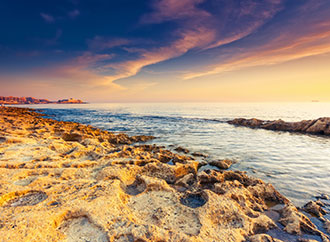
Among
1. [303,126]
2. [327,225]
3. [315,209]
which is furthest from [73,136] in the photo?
[303,126]

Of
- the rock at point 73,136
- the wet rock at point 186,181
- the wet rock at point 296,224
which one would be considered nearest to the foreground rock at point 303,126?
the wet rock at point 296,224

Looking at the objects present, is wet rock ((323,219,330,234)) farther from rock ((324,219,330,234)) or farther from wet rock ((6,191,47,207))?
wet rock ((6,191,47,207))

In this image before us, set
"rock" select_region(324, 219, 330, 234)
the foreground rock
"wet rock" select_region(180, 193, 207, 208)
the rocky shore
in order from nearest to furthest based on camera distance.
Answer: the rocky shore < "rock" select_region(324, 219, 330, 234) < "wet rock" select_region(180, 193, 207, 208) < the foreground rock

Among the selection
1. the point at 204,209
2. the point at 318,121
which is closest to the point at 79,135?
the point at 204,209

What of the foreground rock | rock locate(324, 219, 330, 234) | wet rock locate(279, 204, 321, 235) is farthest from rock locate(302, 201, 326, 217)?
the foreground rock

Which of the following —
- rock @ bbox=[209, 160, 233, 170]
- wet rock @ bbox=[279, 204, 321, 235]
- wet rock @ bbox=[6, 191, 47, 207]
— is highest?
wet rock @ bbox=[6, 191, 47, 207]

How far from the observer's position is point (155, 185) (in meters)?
4.70

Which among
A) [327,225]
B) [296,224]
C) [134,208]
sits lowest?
[327,225]

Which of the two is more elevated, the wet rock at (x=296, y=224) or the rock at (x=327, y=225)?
the wet rock at (x=296, y=224)

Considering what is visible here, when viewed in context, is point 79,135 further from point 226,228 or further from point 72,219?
point 226,228

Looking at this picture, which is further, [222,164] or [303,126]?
[303,126]

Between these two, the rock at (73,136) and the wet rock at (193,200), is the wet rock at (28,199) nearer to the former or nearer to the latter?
the wet rock at (193,200)

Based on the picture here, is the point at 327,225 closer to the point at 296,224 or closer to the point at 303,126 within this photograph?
the point at 296,224

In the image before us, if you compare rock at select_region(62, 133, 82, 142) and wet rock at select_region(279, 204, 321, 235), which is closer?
wet rock at select_region(279, 204, 321, 235)
